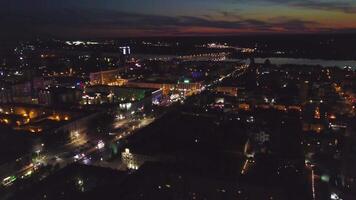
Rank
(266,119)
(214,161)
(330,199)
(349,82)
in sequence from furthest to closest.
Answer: (349,82)
(266,119)
(214,161)
(330,199)

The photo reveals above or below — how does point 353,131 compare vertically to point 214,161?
above

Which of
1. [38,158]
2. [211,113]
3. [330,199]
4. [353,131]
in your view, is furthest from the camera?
[211,113]

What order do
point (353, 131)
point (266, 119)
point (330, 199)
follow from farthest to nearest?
1. point (266, 119)
2. point (353, 131)
3. point (330, 199)

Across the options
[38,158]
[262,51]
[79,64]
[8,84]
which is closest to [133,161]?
[38,158]

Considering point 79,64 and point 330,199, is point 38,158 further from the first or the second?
point 79,64

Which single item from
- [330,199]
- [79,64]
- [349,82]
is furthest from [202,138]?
[79,64]

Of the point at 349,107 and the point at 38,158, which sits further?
the point at 349,107

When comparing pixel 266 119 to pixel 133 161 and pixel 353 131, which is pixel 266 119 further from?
pixel 133 161

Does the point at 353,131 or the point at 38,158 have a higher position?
the point at 353,131

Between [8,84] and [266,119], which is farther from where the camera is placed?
[8,84]
